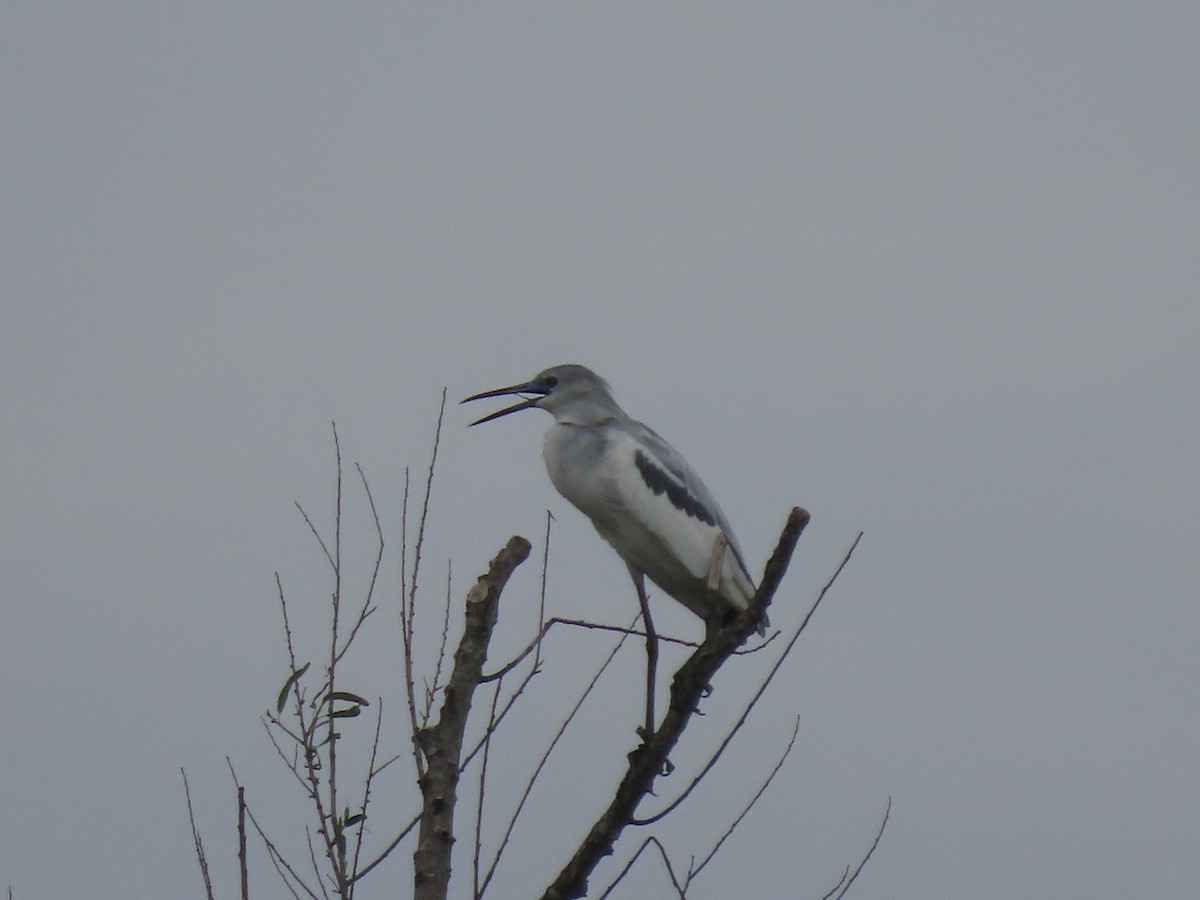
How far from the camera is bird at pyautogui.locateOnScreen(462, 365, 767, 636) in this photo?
5.57 meters

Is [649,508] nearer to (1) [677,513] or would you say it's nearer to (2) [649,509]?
(2) [649,509]

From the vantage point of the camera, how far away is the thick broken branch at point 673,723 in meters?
3.94

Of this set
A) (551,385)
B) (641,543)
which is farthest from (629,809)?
(551,385)

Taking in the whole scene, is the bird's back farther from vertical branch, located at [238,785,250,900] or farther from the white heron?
vertical branch, located at [238,785,250,900]

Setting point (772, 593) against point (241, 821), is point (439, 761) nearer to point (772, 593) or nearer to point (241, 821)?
point (241, 821)

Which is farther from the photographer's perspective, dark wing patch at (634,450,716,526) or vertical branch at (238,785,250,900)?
dark wing patch at (634,450,716,526)

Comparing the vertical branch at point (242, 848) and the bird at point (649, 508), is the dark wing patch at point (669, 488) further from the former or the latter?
the vertical branch at point (242, 848)

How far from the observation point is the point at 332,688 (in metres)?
4.12

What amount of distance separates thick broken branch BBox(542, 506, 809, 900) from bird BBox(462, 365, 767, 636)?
1205 mm

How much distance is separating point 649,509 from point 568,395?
967 mm

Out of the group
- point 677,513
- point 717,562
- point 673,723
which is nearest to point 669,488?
point 677,513

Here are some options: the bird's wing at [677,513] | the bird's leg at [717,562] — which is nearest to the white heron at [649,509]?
the bird's wing at [677,513]

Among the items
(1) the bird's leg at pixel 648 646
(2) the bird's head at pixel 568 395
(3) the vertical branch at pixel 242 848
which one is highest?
(2) the bird's head at pixel 568 395

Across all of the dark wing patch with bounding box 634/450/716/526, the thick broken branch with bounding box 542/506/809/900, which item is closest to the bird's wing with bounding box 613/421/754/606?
the dark wing patch with bounding box 634/450/716/526
